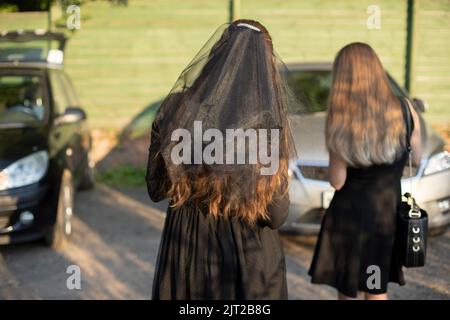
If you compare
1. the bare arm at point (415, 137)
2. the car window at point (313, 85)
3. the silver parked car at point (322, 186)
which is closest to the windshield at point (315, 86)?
the car window at point (313, 85)

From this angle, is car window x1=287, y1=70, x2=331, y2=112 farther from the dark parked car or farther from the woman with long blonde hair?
the woman with long blonde hair

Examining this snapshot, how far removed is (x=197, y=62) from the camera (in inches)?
95.5

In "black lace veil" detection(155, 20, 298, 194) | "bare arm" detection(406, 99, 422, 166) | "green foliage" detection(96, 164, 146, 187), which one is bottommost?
"green foliage" detection(96, 164, 146, 187)

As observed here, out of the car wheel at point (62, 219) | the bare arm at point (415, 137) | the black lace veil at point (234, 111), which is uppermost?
the black lace veil at point (234, 111)

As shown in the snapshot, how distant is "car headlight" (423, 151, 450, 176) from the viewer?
5.26 metres

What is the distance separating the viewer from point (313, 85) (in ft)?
22.6

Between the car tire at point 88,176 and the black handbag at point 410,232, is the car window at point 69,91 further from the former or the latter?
the black handbag at point 410,232

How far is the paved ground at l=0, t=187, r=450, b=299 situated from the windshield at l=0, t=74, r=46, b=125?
→ 1319 mm

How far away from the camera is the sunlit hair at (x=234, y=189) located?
7.24 ft

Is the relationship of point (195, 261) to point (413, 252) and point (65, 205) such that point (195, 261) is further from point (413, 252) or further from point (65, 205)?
point (65, 205)

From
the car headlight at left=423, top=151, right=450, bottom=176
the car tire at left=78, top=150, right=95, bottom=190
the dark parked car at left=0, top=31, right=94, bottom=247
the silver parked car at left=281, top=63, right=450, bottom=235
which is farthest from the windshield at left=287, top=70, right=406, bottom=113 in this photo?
the car tire at left=78, top=150, right=95, bottom=190

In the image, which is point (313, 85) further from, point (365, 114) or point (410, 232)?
point (410, 232)
